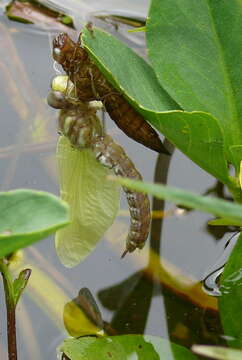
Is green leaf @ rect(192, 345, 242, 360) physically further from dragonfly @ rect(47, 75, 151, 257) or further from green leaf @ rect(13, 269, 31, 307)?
dragonfly @ rect(47, 75, 151, 257)

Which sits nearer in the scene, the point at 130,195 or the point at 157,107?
→ the point at 157,107

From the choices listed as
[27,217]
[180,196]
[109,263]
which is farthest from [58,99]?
[180,196]

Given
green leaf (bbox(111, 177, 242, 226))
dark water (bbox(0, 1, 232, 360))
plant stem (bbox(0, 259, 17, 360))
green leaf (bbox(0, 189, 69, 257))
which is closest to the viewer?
green leaf (bbox(111, 177, 242, 226))

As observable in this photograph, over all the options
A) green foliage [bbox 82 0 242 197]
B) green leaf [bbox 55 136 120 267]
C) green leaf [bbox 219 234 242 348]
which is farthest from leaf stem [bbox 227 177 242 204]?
green leaf [bbox 55 136 120 267]

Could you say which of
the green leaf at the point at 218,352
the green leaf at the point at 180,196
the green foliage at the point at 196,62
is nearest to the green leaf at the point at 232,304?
the green foliage at the point at 196,62

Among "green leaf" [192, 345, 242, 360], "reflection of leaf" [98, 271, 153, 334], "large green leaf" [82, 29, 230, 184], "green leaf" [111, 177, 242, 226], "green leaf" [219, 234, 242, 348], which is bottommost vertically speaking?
"reflection of leaf" [98, 271, 153, 334]

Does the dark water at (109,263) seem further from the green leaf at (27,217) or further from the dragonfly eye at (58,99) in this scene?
the green leaf at (27,217)

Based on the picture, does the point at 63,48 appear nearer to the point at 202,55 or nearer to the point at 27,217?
the point at 202,55
